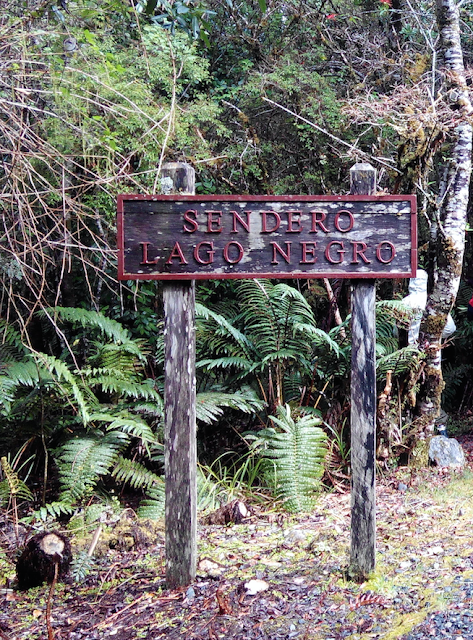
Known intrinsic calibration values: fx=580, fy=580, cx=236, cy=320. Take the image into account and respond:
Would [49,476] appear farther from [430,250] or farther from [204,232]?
[430,250]

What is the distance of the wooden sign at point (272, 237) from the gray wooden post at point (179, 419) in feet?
0.48

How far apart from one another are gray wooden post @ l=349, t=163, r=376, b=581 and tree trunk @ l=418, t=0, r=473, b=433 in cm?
260

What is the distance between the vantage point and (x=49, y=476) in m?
5.41

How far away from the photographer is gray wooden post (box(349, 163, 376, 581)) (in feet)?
10.6

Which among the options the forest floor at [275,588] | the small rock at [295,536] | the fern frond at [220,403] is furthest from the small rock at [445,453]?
the small rock at [295,536]

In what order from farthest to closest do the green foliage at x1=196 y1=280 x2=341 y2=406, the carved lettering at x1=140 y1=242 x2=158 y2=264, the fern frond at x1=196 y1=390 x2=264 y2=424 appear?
the green foliage at x1=196 y1=280 x2=341 y2=406 < the fern frond at x1=196 y1=390 x2=264 y2=424 < the carved lettering at x1=140 y1=242 x2=158 y2=264

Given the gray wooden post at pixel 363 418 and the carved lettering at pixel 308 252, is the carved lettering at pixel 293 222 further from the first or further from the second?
the gray wooden post at pixel 363 418

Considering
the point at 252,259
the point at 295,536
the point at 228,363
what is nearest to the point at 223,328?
the point at 228,363

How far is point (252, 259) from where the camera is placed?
126 inches

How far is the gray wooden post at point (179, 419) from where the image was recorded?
10.7 feet

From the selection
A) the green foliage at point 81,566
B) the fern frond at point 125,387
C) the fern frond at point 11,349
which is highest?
the fern frond at point 11,349

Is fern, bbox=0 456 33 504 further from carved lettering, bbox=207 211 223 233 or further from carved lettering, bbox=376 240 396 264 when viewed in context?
carved lettering, bbox=376 240 396 264

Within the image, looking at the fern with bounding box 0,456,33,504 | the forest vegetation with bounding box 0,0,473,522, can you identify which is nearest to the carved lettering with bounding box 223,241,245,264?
the forest vegetation with bounding box 0,0,473,522

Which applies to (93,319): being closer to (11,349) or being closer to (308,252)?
(11,349)
